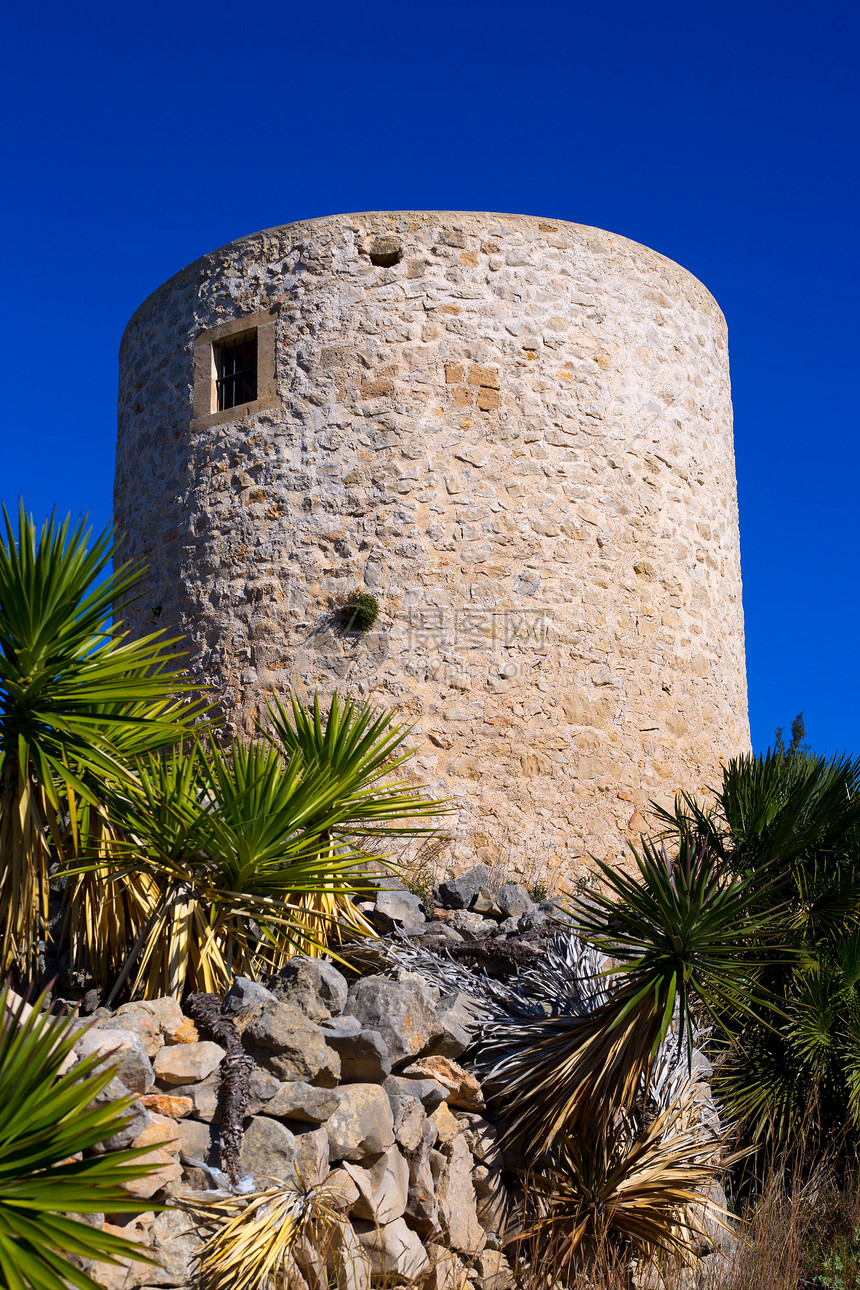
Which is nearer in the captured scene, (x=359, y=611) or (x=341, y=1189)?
(x=341, y=1189)

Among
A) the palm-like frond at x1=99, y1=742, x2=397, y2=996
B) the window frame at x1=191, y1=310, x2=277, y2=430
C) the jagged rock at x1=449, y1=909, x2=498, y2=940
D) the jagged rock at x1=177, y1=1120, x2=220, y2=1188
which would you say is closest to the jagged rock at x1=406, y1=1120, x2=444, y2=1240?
the palm-like frond at x1=99, y1=742, x2=397, y2=996

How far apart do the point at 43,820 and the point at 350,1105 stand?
5.49 feet

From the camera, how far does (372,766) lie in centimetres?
567

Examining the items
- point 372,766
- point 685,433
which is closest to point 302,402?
point 685,433

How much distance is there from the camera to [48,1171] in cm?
296

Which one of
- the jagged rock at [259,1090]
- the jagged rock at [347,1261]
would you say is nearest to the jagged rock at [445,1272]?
the jagged rock at [347,1261]

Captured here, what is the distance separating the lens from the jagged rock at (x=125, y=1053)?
369 cm

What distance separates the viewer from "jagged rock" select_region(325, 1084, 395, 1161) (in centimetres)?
435

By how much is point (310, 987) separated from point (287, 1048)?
46 centimetres

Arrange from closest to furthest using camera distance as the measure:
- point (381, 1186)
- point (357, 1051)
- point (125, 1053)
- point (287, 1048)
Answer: point (125, 1053)
point (287, 1048)
point (381, 1186)
point (357, 1051)

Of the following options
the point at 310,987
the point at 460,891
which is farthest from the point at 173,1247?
the point at 460,891

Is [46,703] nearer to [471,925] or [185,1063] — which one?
[185,1063]

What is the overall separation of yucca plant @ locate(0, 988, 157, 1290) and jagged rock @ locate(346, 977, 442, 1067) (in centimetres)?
197

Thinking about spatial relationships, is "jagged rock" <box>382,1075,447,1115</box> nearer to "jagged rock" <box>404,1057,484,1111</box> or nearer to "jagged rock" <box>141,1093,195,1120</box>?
"jagged rock" <box>404,1057,484,1111</box>
